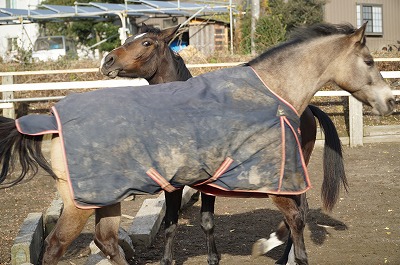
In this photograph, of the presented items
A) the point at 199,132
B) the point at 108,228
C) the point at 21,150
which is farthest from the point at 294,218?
the point at 21,150

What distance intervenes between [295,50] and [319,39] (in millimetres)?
215

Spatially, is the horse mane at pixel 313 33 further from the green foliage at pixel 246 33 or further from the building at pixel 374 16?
the building at pixel 374 16

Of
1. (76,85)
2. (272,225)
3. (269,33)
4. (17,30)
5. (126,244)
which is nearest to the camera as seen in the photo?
(126,244)

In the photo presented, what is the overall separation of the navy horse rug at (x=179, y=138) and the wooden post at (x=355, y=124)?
7.18 metres

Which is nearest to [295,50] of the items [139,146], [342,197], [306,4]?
[139,146]

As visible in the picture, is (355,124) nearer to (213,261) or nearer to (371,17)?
(213,261)

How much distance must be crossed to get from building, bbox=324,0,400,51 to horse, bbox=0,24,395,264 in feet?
83.4

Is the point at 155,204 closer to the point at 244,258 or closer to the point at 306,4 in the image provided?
the point at 244,258

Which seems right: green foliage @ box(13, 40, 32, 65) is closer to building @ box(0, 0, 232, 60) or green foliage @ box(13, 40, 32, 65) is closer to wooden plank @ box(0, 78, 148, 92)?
wooden plank @ box(0, 78, 148, 92)

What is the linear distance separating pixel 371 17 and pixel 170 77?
27547 mm

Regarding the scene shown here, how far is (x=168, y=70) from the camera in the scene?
6.34 m

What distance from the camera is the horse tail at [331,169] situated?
597cm

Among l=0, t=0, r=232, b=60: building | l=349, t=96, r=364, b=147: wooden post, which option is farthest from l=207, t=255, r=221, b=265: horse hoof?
l=0, t=0, r=232, b=60: building

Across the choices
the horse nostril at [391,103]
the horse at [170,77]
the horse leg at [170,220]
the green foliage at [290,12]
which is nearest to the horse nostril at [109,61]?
the horse at [170,77]
